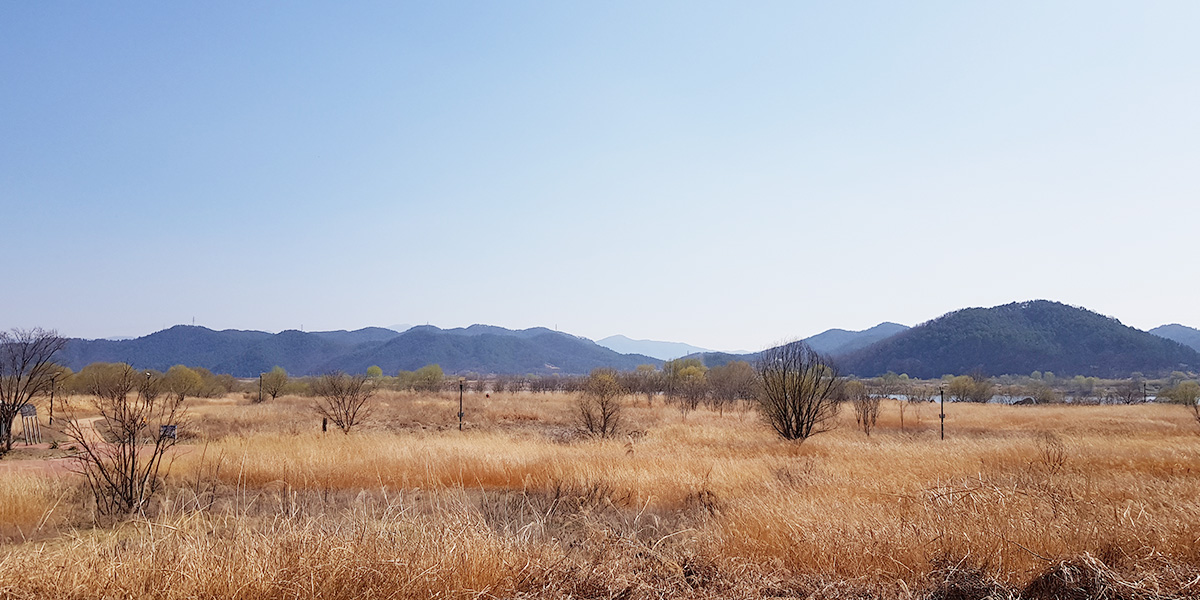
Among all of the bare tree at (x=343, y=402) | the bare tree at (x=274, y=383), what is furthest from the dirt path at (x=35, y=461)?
the bare tree at (x=274, y=383)

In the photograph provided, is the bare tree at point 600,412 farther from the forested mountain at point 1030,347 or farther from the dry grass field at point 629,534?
the forested mountain at point 1030,347

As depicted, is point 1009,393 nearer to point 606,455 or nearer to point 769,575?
point 606,455

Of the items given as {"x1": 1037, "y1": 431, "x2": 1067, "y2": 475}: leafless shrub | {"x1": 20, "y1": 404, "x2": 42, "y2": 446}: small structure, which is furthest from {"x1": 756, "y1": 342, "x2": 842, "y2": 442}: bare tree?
{"x1": 20, "y1": 404, "x2": 42, "y2": 446}: small structure

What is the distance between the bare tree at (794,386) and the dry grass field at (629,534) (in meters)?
8.45

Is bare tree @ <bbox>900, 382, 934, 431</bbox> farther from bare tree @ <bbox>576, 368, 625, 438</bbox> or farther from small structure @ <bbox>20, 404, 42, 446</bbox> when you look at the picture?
small structure @ <bbox>20, 404, 42, 446</bbox>

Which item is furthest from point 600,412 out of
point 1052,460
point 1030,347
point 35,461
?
point 1030,347

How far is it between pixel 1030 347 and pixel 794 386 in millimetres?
161289

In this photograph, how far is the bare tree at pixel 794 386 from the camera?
21906 mm

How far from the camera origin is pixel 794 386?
22.1 metres

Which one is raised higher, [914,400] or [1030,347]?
[1030,347]

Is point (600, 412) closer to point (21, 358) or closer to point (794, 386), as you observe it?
point (794, 386)

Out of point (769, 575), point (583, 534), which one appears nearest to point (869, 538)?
point (769, 575)

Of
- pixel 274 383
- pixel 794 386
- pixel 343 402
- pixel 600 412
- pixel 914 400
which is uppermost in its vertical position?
pixel 794 386

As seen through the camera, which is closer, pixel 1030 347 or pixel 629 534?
pixel 629 534
